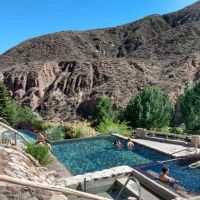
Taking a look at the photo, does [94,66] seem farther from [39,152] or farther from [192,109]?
[39,152]

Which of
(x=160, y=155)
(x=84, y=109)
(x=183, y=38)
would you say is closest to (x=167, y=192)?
(x=160, y=155)

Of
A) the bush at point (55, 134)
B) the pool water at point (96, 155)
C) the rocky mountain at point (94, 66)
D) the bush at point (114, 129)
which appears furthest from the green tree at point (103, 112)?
the rocky mountain at point (94, 66)

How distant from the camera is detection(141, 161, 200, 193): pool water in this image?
1116cm

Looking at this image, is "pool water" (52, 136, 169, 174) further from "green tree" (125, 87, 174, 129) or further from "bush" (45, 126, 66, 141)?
"green tree" (125, 87, 174, 129)

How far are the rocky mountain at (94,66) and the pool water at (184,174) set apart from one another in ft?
92.1

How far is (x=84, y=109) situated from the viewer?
44.7m

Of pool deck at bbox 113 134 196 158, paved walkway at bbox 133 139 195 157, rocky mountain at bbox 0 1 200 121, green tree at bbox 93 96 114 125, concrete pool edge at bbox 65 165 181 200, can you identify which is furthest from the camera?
rocky mountain at bbox 0 1 200 121

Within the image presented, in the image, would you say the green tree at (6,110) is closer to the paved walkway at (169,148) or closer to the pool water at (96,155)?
the pool water at (96,155)

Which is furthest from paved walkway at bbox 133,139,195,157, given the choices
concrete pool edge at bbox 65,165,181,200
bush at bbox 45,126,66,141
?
bush at bbox 45,126,66,141

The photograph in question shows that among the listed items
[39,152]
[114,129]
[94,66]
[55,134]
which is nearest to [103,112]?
[114,129]

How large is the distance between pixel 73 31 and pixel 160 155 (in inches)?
2343

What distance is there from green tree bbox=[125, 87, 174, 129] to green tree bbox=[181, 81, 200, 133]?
1739 millimetres

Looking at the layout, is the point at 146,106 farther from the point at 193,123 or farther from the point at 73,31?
the point at 73,31

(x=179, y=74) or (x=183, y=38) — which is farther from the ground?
(x=183, y=38)
